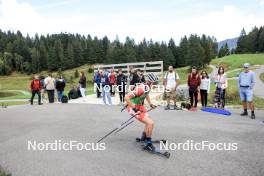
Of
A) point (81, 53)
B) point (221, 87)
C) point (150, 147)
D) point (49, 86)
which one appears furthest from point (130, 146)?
point (81, 53)

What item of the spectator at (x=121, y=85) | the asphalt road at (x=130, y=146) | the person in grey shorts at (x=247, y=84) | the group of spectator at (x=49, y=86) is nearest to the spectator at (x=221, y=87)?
the asphalt road at (x=130, y=146)

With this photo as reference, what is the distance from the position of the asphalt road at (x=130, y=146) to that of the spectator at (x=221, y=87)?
0.98 m

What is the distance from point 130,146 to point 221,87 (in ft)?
21.7

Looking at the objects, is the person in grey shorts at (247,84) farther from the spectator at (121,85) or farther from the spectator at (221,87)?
the spectator at (121,85)

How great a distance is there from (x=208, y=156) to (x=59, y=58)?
12105cm

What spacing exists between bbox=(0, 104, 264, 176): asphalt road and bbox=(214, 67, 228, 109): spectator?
98cm

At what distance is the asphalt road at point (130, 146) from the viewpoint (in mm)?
5637

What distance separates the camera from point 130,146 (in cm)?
732

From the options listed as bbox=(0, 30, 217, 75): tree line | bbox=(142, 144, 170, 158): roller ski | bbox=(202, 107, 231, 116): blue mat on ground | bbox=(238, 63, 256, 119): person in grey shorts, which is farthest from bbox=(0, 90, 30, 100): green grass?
bbox=(0, 30, 217, 75): tree line

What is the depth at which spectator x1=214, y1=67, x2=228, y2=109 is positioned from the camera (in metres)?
12.2

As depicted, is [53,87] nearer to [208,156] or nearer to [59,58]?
[208,156]

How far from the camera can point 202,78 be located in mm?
12664

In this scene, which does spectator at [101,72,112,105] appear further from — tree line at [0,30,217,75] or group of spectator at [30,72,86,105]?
tree line at [0,30,217,75]

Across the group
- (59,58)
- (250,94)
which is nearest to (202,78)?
(250,94)
